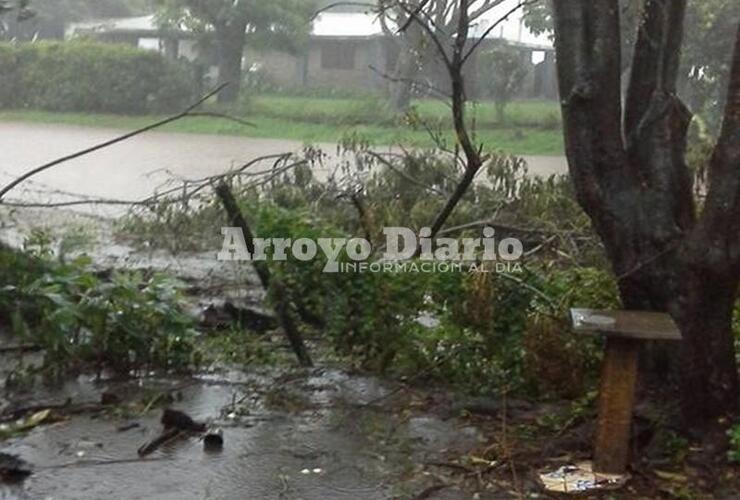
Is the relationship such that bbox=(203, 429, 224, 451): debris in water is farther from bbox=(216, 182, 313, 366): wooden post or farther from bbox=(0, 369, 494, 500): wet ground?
bbox=(216, 182, 313, 366): wooden post

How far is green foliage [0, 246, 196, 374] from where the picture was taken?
577 cm

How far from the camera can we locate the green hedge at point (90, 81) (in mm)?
24531

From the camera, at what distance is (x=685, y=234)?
15.8ft

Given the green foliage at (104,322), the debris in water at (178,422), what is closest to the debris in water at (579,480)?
the debris in water at (178,422)

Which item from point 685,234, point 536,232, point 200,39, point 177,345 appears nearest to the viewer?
point 685,234

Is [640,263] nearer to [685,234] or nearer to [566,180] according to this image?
[685,234]

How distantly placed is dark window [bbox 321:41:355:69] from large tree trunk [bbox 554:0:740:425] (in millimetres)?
24275

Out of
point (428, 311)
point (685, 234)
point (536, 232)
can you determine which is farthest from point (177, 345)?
point (685, 234)

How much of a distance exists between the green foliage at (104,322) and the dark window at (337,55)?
926 inches

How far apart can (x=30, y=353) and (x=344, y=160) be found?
14.8 feet

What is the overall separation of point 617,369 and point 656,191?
106 centimetres

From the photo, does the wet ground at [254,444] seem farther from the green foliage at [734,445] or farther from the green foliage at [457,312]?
the green foliage at [734,445]

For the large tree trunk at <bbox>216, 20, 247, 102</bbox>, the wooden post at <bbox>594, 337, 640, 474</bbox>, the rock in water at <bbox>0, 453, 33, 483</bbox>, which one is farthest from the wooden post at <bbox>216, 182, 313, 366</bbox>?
the large tree trunk at <bbox>216, 20, 247, 102</bbox>

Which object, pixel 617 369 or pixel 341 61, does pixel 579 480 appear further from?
pixel 341 61
